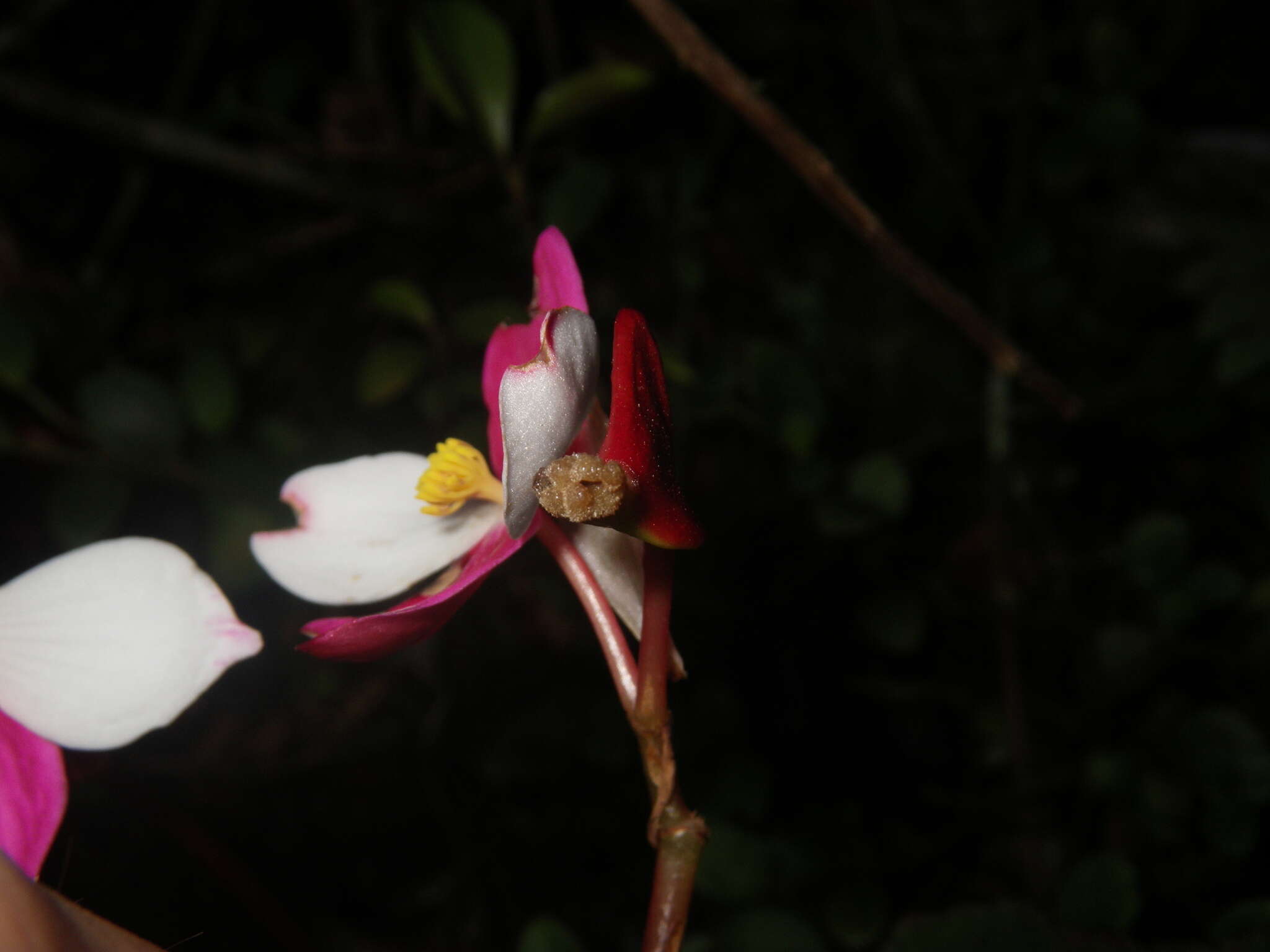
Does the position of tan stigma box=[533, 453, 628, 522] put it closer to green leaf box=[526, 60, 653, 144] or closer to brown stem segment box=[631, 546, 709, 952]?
brown stem segment box=[631, 546, 709, 952]

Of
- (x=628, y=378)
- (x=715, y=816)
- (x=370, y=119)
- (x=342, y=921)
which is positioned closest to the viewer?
(x=628, y=378)

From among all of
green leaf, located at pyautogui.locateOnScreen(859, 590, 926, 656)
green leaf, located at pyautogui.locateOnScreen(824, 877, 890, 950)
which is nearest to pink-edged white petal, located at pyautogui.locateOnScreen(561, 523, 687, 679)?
green leaf, located at pyautogui.locateOnScreen(824, 877, 890, 950)

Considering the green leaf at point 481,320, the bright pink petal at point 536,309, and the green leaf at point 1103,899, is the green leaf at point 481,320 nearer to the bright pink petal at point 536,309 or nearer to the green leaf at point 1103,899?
the bright pink petal at point 536,309

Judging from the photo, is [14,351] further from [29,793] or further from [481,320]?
[29,793]

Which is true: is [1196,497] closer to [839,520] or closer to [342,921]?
[839,520]

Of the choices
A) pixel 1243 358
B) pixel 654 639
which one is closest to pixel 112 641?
pixel 654 639

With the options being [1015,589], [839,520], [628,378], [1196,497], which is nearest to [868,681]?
[1015,589]

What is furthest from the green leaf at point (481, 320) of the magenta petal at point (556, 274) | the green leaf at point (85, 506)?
the magenta petal at point (556, 274)
